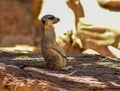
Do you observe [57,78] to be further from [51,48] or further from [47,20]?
[47,20]

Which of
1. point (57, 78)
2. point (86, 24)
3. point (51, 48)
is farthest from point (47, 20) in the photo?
point (86, 24)

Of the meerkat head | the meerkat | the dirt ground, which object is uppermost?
the meerkat head

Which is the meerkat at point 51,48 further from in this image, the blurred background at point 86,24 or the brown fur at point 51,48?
the blurred background at point 86,24

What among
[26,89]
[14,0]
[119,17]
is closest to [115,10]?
[119,17]

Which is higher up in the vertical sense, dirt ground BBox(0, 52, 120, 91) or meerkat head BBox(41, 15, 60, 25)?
meerkat head BBox(41, 15, 60, 25)

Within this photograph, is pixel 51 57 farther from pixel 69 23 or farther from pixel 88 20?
pixel 69 23

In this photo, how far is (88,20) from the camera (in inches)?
328

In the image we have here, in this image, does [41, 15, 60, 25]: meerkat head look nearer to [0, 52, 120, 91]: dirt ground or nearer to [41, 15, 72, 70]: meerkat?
[41, 15, 72, 70]: meerkat

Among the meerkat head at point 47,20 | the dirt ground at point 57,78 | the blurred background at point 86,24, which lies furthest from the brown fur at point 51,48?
the blurred background at point 86,24

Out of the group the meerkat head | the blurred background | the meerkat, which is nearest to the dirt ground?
the meerkat

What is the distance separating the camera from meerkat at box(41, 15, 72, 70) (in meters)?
4.56

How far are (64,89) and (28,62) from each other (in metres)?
0.93

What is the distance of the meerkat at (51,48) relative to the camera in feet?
15.0

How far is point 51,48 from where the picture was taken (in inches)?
182
